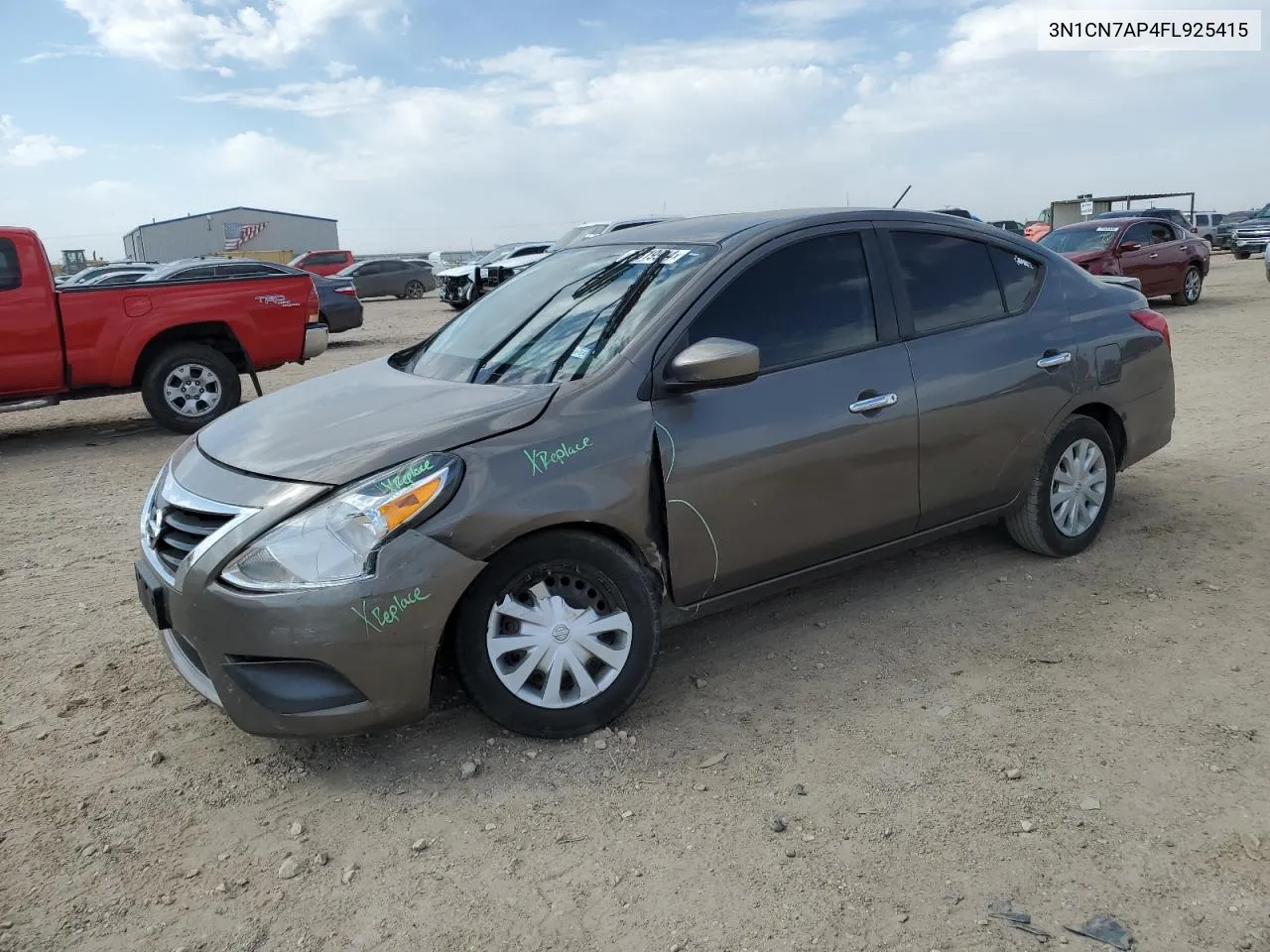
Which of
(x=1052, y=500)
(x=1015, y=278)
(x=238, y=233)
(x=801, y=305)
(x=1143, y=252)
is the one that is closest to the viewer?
(x=801, y=305)

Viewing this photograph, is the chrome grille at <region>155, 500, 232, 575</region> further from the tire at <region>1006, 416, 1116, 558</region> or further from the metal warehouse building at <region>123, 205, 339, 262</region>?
the metal warehouse building at <region>123, 205, 339, 262</region>

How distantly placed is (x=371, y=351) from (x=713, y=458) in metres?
13.4

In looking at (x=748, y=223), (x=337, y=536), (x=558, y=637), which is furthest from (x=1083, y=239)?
(x=337, y=536)

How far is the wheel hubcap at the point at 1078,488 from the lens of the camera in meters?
4.70

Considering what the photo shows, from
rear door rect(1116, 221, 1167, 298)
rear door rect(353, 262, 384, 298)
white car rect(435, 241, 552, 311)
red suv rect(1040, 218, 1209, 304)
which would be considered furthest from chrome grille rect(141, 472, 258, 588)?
rear door rect(353, 262, 384, 298)

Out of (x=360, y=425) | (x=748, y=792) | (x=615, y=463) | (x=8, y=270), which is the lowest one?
(x=748, y=792)

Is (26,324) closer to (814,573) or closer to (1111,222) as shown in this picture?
(814,573)

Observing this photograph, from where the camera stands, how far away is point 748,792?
3.08 metres

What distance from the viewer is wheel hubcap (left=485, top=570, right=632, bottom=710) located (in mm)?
3205

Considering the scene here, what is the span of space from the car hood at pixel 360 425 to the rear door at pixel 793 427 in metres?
0.58

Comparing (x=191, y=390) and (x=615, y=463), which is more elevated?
(x=615, y=463)

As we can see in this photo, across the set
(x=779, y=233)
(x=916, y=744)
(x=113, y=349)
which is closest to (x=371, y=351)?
(x=113, y=349)

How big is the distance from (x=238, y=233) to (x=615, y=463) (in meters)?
66.0

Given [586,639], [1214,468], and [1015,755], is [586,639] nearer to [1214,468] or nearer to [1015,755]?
[1015,755]
